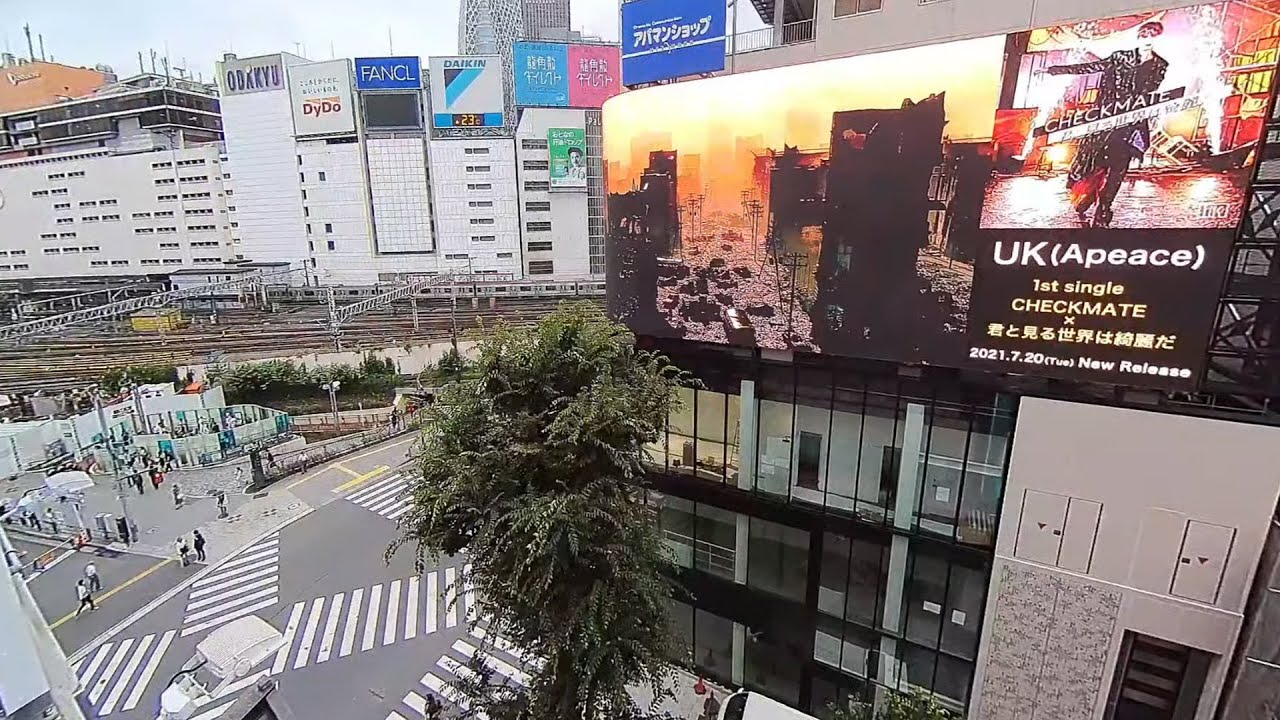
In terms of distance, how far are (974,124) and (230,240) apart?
7496cm

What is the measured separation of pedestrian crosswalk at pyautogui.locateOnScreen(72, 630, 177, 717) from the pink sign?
52.5 metres

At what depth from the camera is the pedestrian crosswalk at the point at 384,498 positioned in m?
22.1

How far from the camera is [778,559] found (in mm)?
12016

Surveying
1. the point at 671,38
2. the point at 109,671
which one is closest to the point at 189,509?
the point at 109,671

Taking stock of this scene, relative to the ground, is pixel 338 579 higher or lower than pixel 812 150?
lower

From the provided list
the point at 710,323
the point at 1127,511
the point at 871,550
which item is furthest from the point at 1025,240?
the point at 871,550

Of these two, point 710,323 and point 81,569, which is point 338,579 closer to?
point 81,569

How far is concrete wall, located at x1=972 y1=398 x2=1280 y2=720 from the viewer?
7.77 m

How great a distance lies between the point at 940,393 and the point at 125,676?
2009cm

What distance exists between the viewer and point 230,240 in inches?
2454

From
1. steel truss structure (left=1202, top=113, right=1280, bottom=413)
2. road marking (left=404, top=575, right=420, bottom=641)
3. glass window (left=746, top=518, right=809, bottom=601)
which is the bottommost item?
road marking (left=404, top=575, right=420, bottom=641)

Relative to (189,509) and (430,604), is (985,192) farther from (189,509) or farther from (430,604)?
(189,509)

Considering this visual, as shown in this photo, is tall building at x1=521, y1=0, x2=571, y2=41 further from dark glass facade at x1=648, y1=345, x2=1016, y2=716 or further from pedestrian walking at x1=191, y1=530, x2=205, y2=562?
dark glass facade at x1=648, y1=345, x2=1016, y2=716

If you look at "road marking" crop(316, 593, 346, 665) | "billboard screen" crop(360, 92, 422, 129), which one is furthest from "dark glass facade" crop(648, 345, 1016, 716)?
"billboard screen" crop(360, 92, 422, 129)
